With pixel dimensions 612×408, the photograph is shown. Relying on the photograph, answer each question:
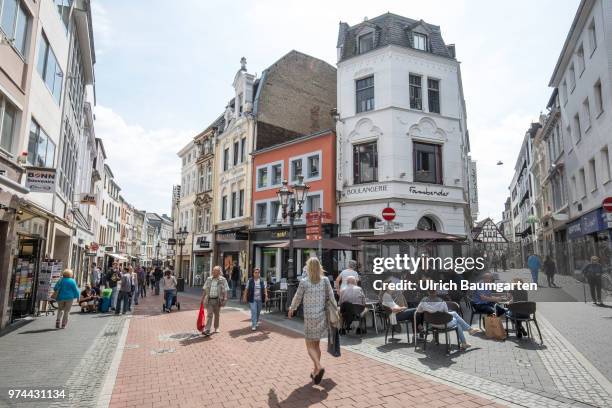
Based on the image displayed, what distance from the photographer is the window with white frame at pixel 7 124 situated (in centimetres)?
959

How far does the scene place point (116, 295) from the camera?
14.7 meters

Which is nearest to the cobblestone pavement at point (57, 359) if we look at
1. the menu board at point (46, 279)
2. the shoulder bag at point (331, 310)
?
the menu board at point (46, 279)

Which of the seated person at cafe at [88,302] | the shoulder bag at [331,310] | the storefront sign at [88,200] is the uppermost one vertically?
the storefront sign at [88,200]

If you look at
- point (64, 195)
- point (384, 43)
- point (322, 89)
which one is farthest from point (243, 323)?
point (322, 89)

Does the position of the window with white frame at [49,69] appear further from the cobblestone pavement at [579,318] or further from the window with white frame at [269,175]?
the cobblestone pavement at [579,318]

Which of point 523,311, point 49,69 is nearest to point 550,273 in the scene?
point 523,311

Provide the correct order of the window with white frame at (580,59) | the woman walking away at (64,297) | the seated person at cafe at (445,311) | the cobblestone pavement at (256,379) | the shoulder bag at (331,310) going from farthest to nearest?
the window with white frame at (580,59) < the woman walking away at (64,297) < the seated person at cafe at (445,311) < the shoulder bag at (331,310) < the cobblestone pavement at (256,379)

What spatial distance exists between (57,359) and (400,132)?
57.4 ft

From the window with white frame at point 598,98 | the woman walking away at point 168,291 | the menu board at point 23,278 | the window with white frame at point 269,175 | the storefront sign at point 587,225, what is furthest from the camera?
the window with white frame at point 269,175

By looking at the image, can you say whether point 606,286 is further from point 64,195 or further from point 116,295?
point 64,195

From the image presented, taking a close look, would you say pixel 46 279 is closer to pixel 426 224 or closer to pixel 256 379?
pixel 256 379

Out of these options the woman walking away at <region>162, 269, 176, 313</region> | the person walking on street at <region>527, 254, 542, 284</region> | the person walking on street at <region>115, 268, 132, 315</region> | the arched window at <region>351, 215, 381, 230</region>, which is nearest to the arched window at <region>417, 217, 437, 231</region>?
the arched window at <region>351, 215, 381, 230</region>

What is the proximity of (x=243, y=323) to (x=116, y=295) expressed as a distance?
21.3 ft

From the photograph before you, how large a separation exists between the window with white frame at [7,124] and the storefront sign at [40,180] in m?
0.94
